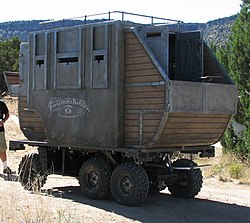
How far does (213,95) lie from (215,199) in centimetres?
247

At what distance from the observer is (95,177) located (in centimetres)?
1145

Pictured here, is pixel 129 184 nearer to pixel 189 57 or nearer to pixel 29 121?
pixel 189 57

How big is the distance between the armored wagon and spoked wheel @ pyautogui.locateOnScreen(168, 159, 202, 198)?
2 centimetres

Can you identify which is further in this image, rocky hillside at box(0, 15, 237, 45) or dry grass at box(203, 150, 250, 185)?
dry grass at box(203, 150, 250, 185)

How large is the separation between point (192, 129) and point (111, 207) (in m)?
2.14

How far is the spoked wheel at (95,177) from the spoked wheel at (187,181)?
1496 mm

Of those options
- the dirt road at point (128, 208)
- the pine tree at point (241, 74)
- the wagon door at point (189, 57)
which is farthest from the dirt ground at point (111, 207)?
the pine tree at point (241, 74)

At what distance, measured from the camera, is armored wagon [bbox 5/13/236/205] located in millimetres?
10492

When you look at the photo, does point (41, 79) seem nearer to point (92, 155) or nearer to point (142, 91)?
point (92, 155)

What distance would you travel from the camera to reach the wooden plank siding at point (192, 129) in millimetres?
10406

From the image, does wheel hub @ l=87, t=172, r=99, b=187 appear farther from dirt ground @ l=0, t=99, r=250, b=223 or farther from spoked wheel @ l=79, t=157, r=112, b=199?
dirt ground @ l=0, t=99, r=250, b=223

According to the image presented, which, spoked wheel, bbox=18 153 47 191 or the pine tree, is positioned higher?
the pine tree

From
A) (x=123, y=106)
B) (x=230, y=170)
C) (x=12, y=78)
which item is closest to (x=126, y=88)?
(x=123, y=106)

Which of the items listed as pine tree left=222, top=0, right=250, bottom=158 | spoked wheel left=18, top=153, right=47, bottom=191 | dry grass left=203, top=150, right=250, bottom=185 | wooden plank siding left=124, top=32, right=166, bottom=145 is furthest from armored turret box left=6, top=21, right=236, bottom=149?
pine tree left=222, top=0, right=250, bottom=158
